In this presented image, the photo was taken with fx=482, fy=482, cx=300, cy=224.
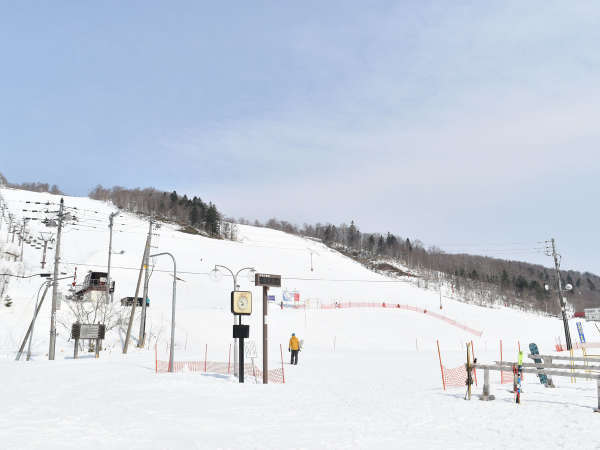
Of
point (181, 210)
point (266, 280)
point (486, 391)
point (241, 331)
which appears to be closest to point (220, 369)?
point (241, 331)

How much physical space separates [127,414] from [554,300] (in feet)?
671

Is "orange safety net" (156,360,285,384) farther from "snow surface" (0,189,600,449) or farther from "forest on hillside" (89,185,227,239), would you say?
"forest on hillside" (89,185,227,239)

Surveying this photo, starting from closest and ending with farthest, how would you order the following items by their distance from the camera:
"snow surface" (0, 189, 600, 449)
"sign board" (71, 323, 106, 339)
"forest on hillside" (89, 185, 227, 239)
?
"snow surface" (0, 189, 600, 449)
"sign board" (71, 323, 106, 339)
"forest on hillside" (89, 185, 227, 239)

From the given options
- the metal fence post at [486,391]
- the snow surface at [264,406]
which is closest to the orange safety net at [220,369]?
the snow surface at [264,406]

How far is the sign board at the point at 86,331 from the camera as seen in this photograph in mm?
34619

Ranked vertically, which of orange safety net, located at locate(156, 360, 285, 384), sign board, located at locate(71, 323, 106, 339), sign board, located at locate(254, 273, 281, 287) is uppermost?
sign board, located at locate(254, 273, 281, 287)

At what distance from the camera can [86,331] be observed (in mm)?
35062

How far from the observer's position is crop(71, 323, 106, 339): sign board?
3462cm

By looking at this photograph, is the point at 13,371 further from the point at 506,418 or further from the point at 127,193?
the point at 127,193

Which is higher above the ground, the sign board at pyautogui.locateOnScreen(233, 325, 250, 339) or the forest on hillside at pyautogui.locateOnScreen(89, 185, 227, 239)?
the forest on hillside at pyautogui.locateOnScreen(89, 185, 227, 239)

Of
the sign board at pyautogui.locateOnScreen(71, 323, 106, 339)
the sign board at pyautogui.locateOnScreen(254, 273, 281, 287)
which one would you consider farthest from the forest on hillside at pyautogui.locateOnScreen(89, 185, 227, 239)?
the sign board at pyautogui.locateOnScreen(254, 273, 281, 287)

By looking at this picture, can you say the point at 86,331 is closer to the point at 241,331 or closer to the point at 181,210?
the point at 241,331

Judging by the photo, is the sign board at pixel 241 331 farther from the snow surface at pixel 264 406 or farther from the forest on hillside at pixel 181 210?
the forest on hillside at pixel 181 210

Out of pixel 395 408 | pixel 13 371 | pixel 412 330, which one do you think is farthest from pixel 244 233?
pixel 395 408
